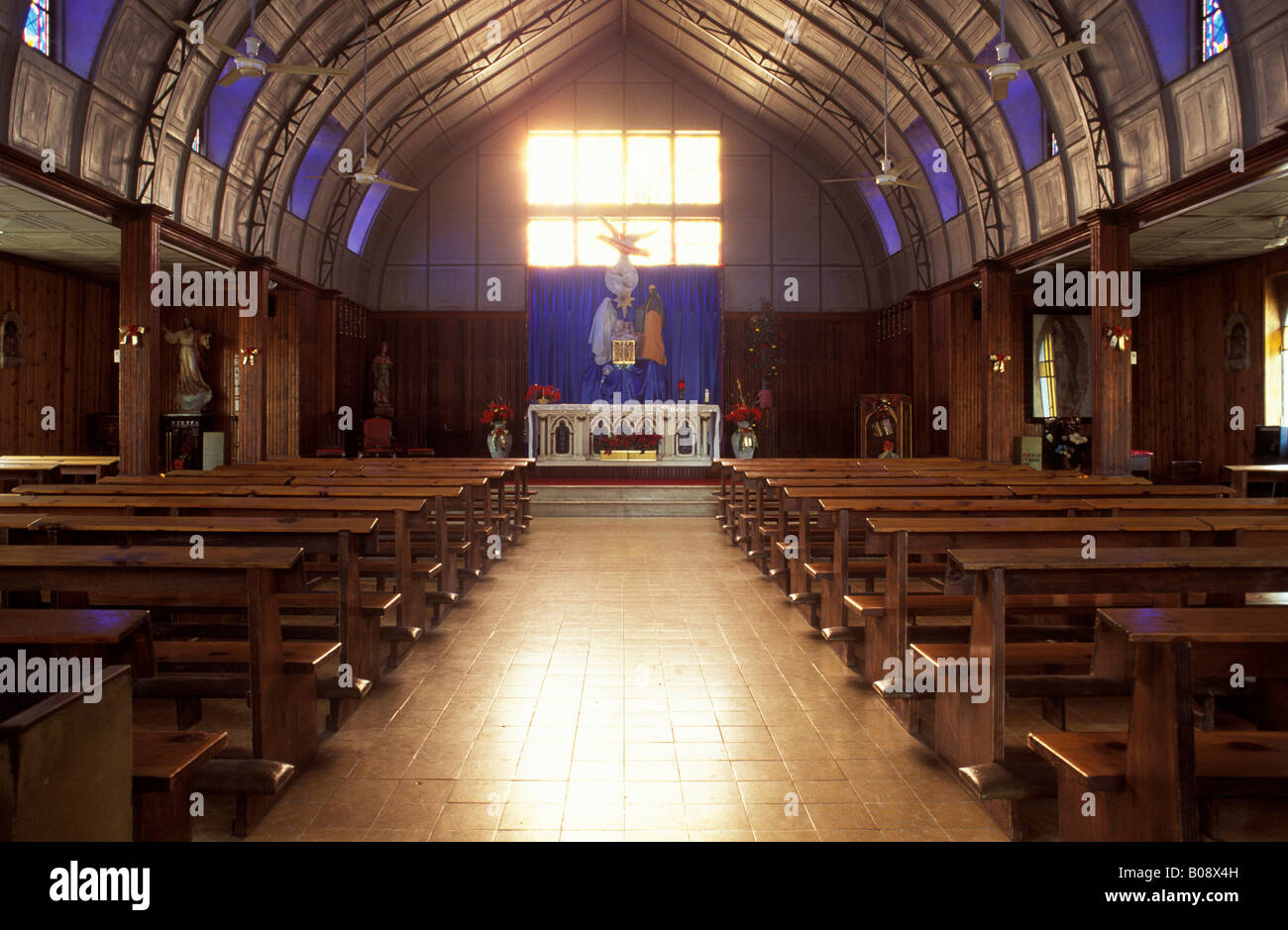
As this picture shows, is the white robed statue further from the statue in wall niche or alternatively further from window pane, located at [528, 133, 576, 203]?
the statue in wall niche

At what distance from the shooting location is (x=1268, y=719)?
318 centimetres

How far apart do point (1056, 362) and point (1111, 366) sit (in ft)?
17.5

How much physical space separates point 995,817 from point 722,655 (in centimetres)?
209

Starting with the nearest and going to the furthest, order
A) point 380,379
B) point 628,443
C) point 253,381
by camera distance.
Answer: point 253,381, point 628,443, point 380,379

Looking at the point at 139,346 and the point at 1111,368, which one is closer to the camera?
the point at 139,346

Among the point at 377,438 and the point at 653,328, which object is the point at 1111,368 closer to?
the point at 653,328

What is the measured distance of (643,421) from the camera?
15.1 metres

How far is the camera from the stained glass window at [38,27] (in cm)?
786

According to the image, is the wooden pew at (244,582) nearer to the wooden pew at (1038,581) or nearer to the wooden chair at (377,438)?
the wooden pew at (1038,581)

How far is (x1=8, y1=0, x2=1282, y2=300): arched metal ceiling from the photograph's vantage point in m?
9.62

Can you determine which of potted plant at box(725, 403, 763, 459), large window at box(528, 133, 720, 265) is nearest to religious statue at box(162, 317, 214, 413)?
large window at box(528, 133, 720, 265)

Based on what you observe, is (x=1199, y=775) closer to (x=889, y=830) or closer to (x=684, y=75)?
(x=889, y=830)
